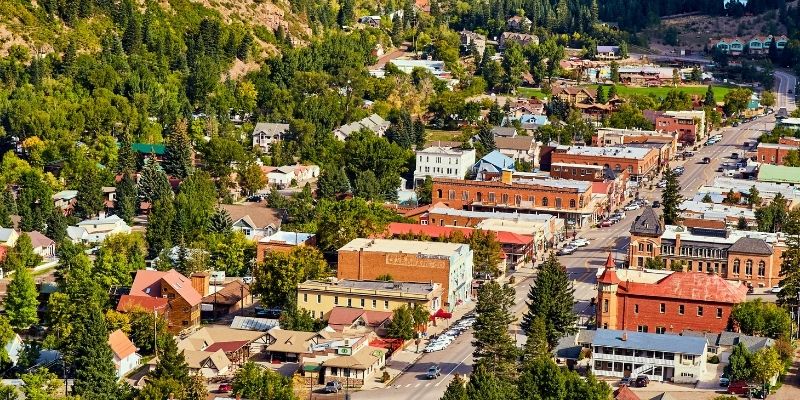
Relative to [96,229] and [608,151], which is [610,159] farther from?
[96,229]

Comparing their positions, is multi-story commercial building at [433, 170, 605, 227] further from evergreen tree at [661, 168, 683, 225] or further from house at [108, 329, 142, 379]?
house at [108, 329, 142, 379]

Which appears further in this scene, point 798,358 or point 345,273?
point 345,273

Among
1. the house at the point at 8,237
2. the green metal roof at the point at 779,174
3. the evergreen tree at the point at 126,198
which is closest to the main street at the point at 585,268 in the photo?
the green metal roof at the point at 779,174

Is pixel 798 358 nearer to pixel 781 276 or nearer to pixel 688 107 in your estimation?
pixel 781 276

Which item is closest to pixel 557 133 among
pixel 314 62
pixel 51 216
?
pixel 314 62

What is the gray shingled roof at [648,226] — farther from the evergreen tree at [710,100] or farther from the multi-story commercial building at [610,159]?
the evergreen tree at [710,100]

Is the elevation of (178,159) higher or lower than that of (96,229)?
higher

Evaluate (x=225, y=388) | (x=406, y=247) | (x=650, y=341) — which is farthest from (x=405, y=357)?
(x=406, y=247)
